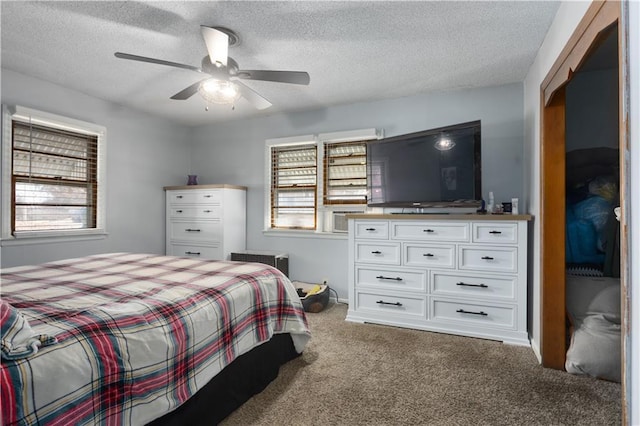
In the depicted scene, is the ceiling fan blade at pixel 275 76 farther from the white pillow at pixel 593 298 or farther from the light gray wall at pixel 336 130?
the white pillow at pixel 593 298

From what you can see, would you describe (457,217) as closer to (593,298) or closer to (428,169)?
(428,169)

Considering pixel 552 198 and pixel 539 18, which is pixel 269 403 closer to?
pixel 552 198

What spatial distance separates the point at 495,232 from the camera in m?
2.71

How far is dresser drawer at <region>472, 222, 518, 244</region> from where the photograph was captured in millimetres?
2650

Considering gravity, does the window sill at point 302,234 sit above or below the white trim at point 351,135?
below

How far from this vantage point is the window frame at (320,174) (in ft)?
12.3

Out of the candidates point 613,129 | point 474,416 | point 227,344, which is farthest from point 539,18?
point 227,344

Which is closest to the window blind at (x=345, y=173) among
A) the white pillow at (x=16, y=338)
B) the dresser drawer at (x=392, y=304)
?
the dresser drawer at (x=392, y=304)

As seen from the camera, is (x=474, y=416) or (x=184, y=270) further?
(x=184, y=270)

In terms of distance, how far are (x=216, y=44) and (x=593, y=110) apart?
318 centimetres

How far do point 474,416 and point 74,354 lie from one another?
1.85 m

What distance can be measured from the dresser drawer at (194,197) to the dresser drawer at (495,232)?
2956mm

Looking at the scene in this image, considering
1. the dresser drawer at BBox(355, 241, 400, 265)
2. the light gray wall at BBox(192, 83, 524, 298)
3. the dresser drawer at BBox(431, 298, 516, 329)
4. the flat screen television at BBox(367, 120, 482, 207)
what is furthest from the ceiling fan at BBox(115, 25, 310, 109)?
the dresser drawer at BBox(431, 298, 516, 329)

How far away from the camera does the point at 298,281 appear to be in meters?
4.05
